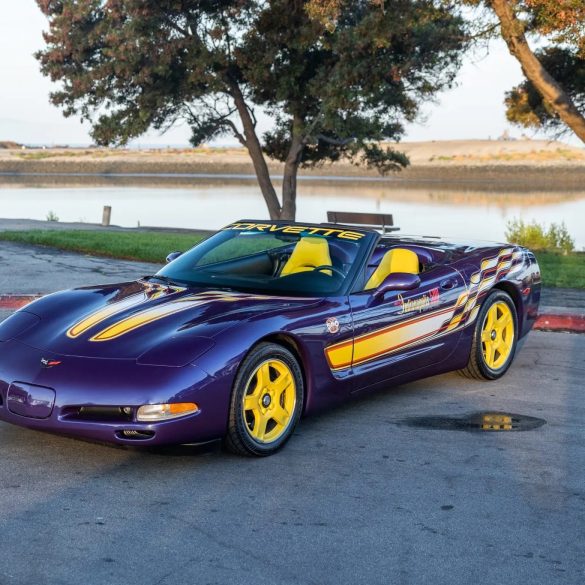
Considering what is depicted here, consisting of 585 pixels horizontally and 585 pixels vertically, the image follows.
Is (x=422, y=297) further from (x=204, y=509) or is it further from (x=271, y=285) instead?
(x=204, y=509)

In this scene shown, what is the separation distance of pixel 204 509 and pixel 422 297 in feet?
9.25

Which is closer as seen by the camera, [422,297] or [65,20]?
[422,297]

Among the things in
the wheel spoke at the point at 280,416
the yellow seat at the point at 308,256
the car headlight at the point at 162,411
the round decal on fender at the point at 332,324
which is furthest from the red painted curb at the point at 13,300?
the car headlight at the point at 162,411

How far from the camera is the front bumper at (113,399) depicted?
5391 mm

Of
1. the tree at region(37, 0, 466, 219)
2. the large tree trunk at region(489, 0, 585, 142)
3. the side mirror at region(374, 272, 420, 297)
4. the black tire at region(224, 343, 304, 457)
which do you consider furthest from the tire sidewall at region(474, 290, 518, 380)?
the tree at region(37, 0, 466, 219)

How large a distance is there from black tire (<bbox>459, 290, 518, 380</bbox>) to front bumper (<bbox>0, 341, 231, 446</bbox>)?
113 inches

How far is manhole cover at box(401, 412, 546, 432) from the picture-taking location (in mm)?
6684

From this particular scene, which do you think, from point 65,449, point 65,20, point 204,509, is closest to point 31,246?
point 65,20

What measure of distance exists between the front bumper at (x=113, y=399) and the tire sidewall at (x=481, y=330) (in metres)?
2.88

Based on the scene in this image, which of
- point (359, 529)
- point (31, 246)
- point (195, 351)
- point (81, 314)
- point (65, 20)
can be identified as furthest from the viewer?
point (65, 20)

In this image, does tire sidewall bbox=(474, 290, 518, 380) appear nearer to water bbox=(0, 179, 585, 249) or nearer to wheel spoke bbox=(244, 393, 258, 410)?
wheel spoke bbox=(244, 393, 258, 410)

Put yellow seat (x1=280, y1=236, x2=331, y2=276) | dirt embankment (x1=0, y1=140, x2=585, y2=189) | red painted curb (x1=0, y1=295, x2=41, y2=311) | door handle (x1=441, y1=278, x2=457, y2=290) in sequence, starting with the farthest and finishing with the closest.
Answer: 1. dirt embankment (x1=0, y1=140, x2=585, y2=189)
2. red painted curb (x1=0, y1=295, x2=41, y2=311)
3. door handle (x1=441, y1=278, x2=457, y2=290)
4. yellow seat (x1=280, y1=236, x2=331, y2=276)

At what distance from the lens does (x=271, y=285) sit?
6.91 meters

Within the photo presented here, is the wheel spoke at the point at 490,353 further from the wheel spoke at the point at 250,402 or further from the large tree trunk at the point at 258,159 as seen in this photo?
the large tree trunk at the point at 258,159
